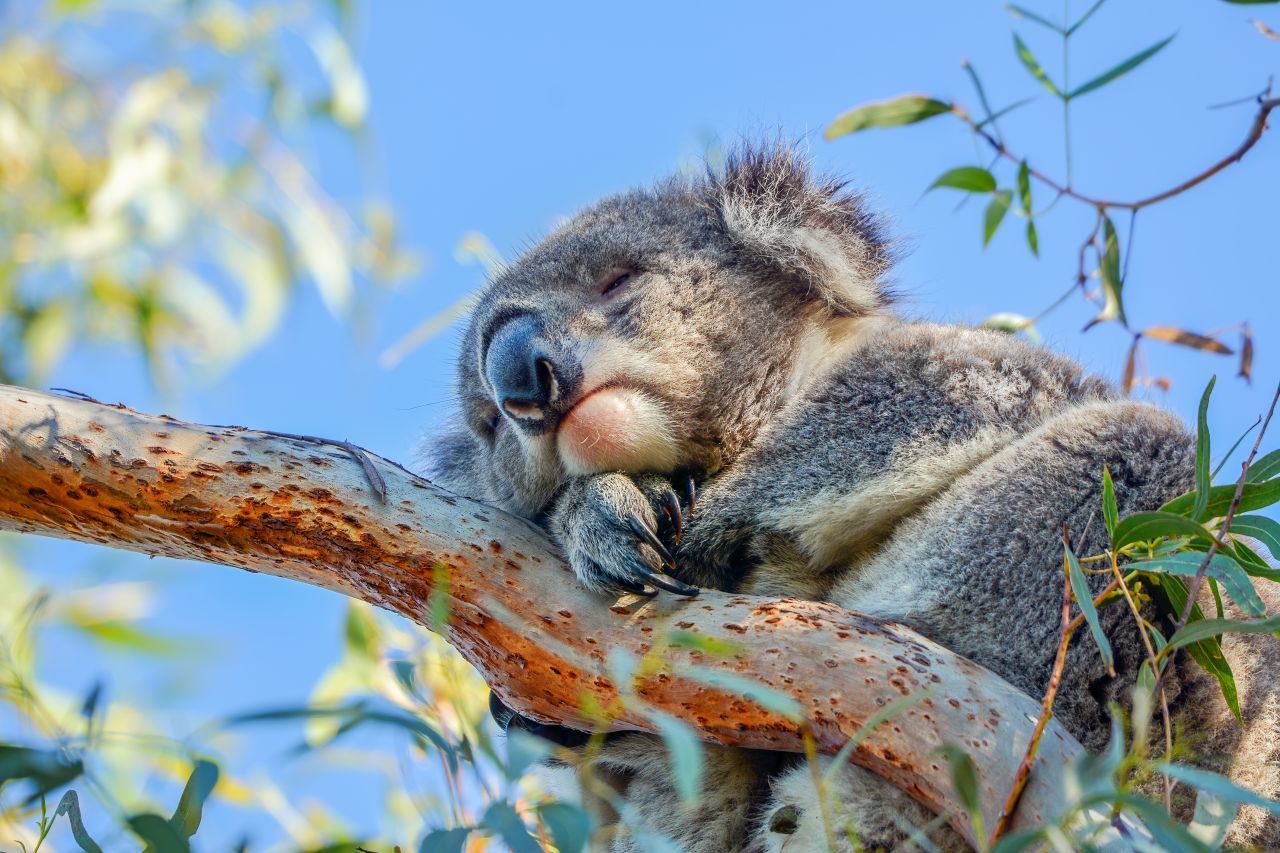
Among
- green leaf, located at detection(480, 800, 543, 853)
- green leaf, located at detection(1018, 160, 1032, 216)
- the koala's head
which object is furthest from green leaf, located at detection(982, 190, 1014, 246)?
green leaf, located at detection(480, 800, 543, 853)

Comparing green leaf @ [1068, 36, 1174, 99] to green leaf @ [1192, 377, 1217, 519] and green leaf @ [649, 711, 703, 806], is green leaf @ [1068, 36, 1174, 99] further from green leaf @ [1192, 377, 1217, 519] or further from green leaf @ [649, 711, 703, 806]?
green leaf @ [649, 711, 703, 806]

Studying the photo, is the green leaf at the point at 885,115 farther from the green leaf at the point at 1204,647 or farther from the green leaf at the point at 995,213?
the green leaf at the point at 1204,647

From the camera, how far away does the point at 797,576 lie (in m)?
2.45

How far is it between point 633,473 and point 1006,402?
766 millimetres

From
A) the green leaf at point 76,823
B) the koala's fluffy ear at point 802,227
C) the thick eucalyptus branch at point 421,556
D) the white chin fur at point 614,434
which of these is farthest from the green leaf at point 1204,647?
the green leaf at point 76,823

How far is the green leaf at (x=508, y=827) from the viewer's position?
1353mm

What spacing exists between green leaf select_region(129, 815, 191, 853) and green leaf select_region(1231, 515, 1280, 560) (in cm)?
149

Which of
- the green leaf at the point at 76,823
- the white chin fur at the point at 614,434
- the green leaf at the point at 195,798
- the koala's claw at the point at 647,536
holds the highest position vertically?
the white chin fur at the point at 614,434

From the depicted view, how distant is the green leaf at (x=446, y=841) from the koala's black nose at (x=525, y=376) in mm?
1182

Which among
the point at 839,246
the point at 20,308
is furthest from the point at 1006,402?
the point at 20,308

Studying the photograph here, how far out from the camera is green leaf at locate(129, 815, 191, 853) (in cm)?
130

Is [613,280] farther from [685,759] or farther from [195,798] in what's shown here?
[685,759]

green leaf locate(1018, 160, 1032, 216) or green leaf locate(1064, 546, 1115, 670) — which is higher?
green leaf locate(1018, 160, 1032, 216)

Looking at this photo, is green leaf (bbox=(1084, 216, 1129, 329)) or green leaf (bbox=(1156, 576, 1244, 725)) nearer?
green leaf (bbox=(1156, 576, 1244, 725))
